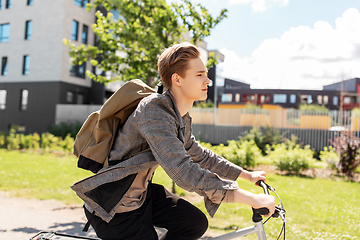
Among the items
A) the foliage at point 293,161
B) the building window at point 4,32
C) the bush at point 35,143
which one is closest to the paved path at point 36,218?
the foliage at point 293,161

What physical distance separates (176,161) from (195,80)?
530mm

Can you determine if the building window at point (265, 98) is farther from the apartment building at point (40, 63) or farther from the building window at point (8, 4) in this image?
the building window at point (8, 4)

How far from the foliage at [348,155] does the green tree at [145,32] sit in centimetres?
503

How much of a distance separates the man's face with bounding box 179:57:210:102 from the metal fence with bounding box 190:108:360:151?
46.9 ft

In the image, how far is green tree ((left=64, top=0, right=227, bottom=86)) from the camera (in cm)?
620

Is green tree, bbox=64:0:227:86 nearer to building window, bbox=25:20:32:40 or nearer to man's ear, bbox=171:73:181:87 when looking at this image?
man's ear, bbox=171:73:181:87

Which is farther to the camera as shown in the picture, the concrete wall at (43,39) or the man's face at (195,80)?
the concrete wall at (43,39)

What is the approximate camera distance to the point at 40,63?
89.0ft

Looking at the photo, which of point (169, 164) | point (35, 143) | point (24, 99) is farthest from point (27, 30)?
point (169, 164)

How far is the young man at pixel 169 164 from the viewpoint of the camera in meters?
1.67

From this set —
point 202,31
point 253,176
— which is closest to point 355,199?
point 202,31

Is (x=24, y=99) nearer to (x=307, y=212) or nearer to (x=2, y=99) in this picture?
(x=2, y=99)

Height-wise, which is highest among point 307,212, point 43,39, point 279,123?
point 43,39

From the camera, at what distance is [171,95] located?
6.40 feet
